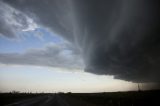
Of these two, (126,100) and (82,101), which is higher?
(126,100)

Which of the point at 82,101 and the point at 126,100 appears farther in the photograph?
the point at 82,101

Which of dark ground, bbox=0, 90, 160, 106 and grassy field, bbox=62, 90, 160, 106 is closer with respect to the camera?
dark ground, bbox=0, 90, 160, 106

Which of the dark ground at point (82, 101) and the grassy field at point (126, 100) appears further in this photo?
the grassy field at point (126, 100)
